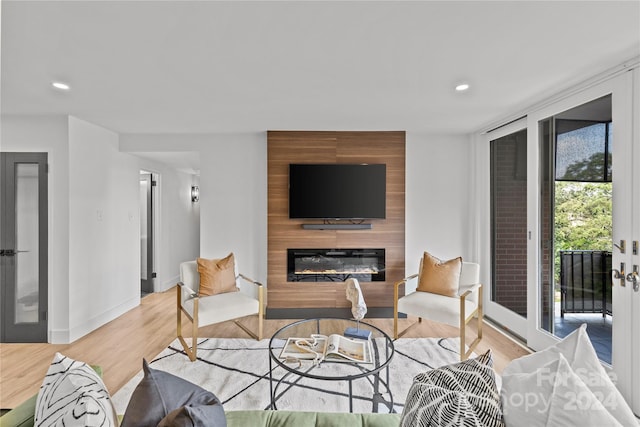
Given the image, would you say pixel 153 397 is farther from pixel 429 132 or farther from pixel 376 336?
pixel 429 132

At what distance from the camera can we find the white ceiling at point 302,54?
163 cm

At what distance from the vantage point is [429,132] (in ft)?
13.7

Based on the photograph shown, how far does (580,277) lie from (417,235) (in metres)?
1.87

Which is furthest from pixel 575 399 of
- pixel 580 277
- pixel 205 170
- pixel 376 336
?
pixel 205 170

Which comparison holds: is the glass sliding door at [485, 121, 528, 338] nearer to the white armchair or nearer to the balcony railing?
the balcony railing

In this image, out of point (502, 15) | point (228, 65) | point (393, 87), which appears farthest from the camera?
point (393, 87)

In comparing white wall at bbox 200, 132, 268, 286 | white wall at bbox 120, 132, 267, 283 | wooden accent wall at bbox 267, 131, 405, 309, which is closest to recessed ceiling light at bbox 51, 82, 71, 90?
white wall at bbox 120, 132, 267, 283

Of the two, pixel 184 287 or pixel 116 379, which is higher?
pixel 184 287

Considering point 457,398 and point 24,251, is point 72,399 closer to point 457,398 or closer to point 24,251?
point 457,398

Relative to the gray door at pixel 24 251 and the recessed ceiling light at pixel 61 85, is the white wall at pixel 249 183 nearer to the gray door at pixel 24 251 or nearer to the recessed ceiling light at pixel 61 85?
the gray door at pixel 24 251

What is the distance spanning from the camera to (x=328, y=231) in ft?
13.4

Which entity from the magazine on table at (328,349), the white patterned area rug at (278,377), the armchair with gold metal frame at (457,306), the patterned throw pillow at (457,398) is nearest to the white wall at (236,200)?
the white patterned area rug at (278,377)

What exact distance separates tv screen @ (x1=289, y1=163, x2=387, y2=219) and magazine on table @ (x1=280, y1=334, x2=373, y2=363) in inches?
78.0

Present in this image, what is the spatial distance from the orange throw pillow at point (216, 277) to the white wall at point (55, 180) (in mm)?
1435
